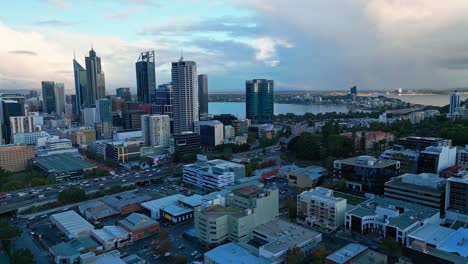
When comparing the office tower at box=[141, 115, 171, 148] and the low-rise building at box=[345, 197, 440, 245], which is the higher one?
the office tower at box=[141, 115, 171, 148]

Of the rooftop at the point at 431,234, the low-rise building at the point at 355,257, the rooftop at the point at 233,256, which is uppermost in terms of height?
the rooftop at the point at 431,234

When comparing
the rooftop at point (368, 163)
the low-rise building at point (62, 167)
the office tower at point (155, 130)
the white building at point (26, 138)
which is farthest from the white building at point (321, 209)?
the white building at point (26, 138)

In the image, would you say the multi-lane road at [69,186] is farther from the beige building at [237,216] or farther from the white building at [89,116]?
the white building at [89,116]

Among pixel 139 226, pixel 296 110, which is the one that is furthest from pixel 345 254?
pixel 296 110

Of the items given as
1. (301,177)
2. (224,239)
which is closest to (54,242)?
(224,239)

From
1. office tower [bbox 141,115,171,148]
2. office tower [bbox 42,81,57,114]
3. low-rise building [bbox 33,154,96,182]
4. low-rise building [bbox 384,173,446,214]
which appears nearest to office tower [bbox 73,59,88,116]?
office tower [bbox 42,81,57,114]

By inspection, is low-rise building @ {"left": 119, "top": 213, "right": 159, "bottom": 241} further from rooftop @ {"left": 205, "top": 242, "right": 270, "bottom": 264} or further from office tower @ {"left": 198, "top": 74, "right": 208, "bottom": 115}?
office tower @ {"left": 198, "top": 74, "right": 208, "bottom": 115}

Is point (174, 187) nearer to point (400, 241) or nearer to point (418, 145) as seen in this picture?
point (400, 241)
